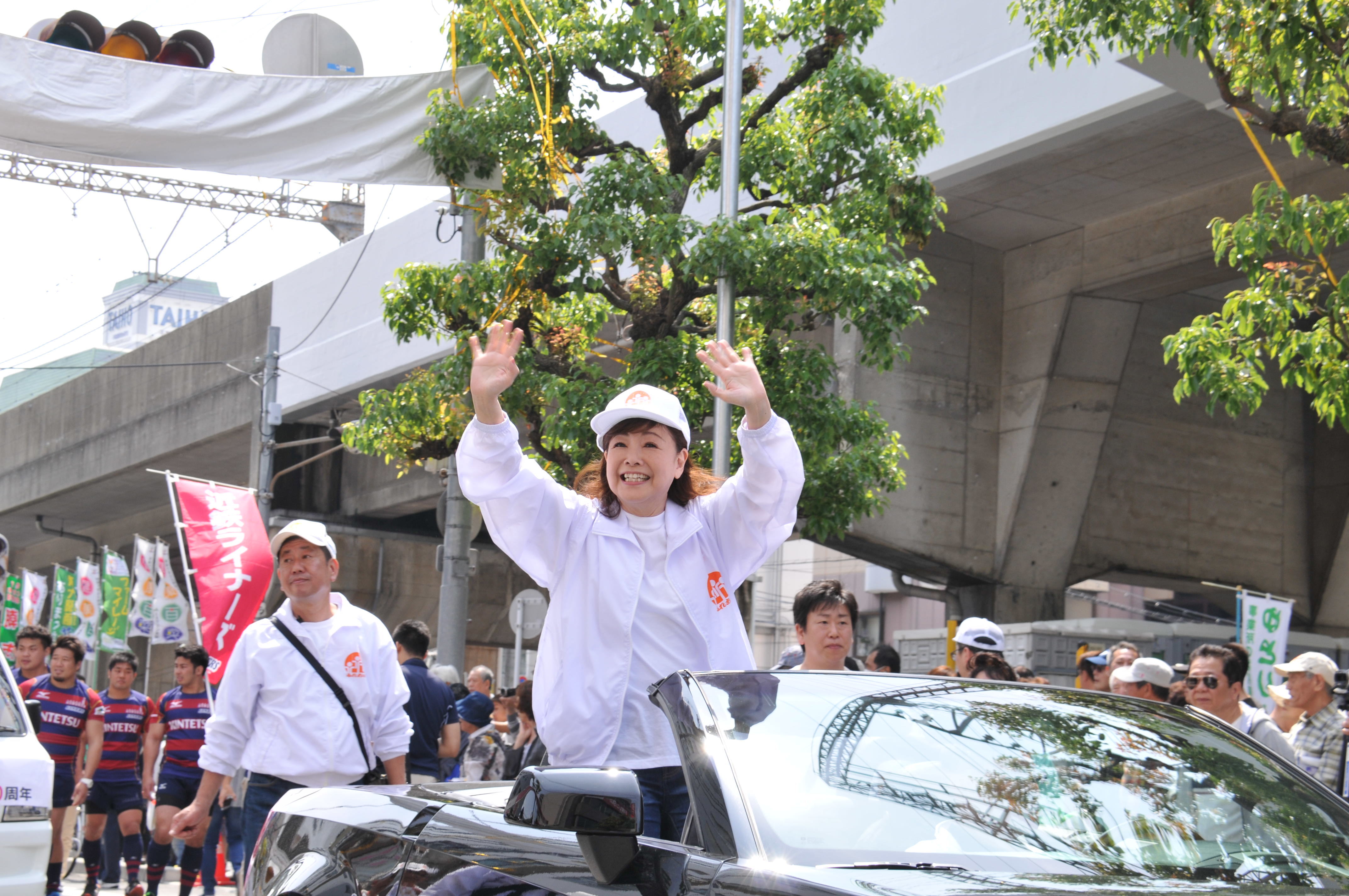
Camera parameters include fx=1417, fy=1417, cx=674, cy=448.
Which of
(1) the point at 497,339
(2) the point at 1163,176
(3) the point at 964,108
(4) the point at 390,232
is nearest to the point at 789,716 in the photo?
(1) the point at 497,339

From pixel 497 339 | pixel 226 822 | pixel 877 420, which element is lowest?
pixel 226 822

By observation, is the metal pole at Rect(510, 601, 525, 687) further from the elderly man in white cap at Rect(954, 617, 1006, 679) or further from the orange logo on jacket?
the orange logo on jacket

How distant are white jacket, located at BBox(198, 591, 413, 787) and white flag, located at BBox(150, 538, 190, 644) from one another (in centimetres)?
1824

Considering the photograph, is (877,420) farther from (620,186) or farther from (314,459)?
(314,459)

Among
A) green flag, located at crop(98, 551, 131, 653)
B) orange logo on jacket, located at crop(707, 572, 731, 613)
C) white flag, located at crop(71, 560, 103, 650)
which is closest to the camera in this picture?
orange logo on jacket, located at crop(707, 572, 731, 613)

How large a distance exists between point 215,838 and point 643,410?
7.96 meters

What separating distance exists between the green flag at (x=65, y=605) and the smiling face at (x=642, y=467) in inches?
1063

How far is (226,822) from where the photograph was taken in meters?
10.6

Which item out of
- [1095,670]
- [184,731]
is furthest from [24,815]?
[1095,670]

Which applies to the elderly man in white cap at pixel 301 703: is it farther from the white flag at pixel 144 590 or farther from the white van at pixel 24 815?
the white flag at pixel 144 590

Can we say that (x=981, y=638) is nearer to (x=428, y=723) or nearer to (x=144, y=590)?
(x=428, y=723)

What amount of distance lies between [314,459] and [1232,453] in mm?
14768

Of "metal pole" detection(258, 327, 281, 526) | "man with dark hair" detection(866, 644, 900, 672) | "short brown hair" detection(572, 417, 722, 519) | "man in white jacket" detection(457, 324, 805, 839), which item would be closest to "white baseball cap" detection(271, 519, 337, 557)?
"short brown hair" detection(572, 417, 722, 519)

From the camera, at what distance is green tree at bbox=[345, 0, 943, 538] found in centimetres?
1038
